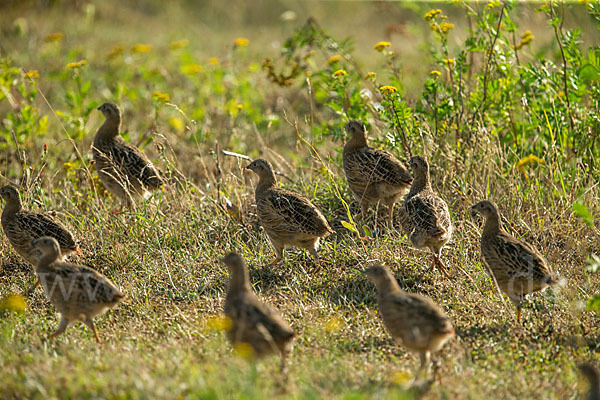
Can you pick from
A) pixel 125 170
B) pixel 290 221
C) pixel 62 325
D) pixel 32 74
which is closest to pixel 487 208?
pixel 290 221

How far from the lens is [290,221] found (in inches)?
265

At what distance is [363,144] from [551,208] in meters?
2.24

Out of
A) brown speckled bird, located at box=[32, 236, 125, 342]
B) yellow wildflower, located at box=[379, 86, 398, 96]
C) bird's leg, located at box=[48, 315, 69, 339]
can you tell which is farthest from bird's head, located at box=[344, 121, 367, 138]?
bird's leg, located at box=[48, 315, 69, 339]

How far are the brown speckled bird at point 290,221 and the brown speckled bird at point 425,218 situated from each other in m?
0.84

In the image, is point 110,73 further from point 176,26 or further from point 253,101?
point 176,26

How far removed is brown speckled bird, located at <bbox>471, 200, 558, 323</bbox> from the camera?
557 cm

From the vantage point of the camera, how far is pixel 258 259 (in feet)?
23.0

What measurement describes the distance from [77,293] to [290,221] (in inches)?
87.2

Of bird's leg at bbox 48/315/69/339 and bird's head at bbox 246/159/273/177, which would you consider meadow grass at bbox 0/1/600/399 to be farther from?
bird's head at bbox 246/159/273/177

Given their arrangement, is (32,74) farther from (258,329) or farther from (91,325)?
(258,329)

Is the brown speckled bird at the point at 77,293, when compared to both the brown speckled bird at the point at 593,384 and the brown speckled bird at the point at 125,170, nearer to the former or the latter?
the brown speckled bird at the point at 125,170

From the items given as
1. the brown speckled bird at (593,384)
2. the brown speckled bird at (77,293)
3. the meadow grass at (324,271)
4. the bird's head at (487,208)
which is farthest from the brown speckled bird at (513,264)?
the brown speckled bird at (77,293)

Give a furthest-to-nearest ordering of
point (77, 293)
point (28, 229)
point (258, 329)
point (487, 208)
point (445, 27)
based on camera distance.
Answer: point (445, 27)
point (28, 229)
point (487, 208)
point (77, 293)
point (258, 329)

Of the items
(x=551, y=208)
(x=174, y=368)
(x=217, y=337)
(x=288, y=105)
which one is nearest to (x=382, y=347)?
(x=217, y=337)
